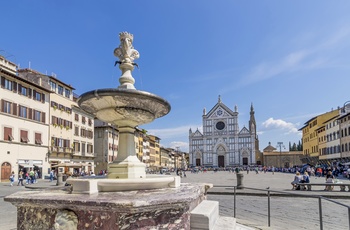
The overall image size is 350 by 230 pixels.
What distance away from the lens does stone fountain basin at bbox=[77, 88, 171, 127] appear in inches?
228

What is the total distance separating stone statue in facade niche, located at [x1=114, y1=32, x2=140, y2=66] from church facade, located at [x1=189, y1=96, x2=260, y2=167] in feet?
282

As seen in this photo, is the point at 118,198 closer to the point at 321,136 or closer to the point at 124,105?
the point at 124,105

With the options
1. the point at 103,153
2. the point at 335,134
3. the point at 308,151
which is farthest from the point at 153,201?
the point at 308,151

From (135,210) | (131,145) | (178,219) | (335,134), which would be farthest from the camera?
(335,134)

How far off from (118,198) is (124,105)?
102 inches

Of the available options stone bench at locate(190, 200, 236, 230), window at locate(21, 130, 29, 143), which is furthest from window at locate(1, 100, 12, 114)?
stone bench at locate(190, 200, 236, 230)

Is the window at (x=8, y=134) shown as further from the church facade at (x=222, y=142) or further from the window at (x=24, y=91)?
the church facade at (x=222, y=142)

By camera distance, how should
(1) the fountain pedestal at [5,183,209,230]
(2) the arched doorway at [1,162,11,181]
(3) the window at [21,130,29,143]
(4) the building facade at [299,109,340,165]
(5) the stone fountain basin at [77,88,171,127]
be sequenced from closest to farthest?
(1) the fountain pedestal at [5,183,209,230], (5) the stone fountain basin at [77,88,171,127], (2) the arched doorway at [1,162,11,181], (3) the window at [21,130,29,143], (4) the building facade at [299,109,340,165]

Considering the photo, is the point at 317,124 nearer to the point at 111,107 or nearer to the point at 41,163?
the point at 41,163

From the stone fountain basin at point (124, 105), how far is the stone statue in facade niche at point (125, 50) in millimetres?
1558

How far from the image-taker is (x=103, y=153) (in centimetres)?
5294

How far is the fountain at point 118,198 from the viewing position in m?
3.91

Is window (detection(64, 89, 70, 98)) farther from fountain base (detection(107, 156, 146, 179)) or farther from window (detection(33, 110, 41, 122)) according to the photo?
fountain base (detection(107, 156, 146, 179))

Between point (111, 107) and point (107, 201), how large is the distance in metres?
2.84
